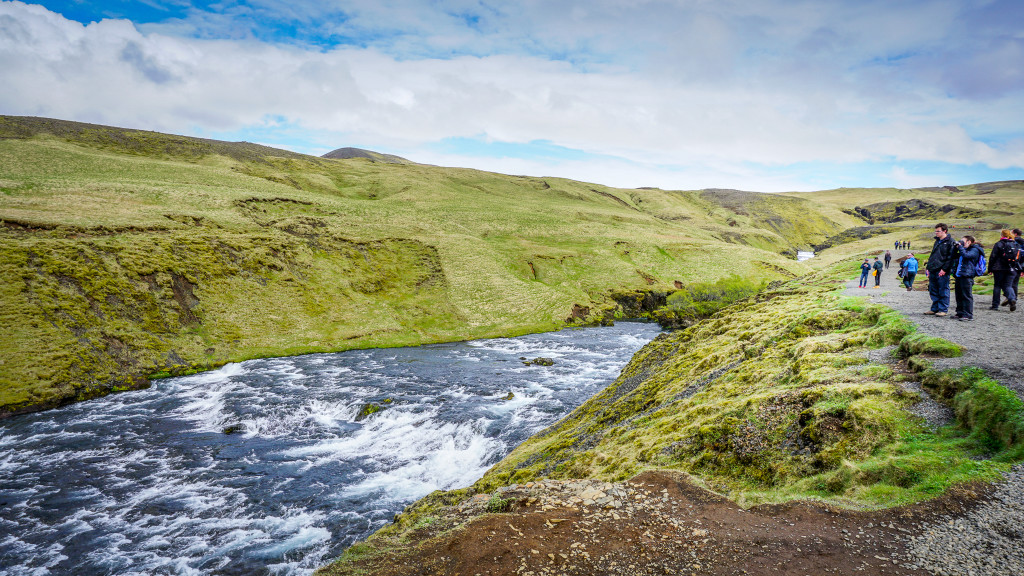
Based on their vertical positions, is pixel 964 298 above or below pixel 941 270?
below

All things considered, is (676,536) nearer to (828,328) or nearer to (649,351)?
(828,328)

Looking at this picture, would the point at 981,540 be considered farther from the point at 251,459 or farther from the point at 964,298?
the point at 251,459

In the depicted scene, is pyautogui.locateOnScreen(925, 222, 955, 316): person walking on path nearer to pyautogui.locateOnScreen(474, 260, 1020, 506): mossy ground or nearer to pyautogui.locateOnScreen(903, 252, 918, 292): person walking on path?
pyautogui.locateOnScreen(474, 260, 1020, 506): mossy ground

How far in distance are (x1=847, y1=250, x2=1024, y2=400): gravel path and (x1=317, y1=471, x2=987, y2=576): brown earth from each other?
185 inches

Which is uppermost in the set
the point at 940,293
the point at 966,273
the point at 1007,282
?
the point at 966,273

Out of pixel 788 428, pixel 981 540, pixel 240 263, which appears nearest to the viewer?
pixel 981 540

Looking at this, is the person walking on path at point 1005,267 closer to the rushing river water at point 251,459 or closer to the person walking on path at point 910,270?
the person walking on path at point 910,270

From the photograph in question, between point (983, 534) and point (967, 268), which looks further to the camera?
point (967, 268)

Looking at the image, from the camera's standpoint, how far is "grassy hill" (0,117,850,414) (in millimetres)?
40438

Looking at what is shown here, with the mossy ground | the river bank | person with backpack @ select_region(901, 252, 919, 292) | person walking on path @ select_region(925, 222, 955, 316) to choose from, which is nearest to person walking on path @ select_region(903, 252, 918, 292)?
person with backpack @ select_region(901, 252, 919, 292)

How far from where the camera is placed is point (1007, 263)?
18859 millimetres

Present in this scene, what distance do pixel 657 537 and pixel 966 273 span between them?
1847 centimetres

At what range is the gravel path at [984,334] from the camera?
11258 millimetres

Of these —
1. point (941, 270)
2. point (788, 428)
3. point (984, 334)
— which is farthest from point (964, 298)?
point (788, 428)
